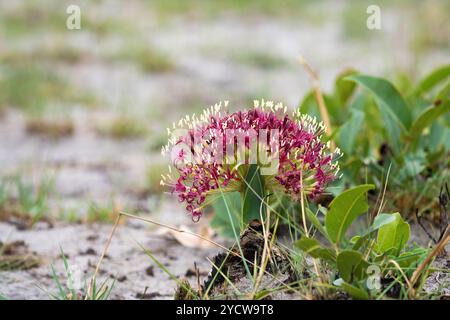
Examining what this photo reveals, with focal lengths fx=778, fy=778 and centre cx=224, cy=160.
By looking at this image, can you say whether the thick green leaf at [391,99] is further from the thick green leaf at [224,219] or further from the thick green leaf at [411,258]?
the thick green leaf at [411,258]

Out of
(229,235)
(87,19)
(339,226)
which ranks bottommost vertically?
(229,235)

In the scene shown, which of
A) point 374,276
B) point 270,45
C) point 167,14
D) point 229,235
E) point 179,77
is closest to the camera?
point 374,276

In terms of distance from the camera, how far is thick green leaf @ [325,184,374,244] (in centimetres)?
192

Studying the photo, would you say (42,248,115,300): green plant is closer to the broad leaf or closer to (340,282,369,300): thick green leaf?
(340,282,369,300): thick green leaf

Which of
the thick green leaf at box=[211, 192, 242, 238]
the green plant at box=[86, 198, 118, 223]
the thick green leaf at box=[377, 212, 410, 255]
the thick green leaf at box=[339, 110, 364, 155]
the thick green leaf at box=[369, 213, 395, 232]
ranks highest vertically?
the thick green leaf at box=[339, 110, 364, 155]

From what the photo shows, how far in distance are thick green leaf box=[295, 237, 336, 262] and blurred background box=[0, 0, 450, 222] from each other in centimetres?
153

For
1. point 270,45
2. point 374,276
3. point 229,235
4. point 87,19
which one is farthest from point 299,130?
point 87,19

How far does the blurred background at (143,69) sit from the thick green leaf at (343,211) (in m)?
1.52

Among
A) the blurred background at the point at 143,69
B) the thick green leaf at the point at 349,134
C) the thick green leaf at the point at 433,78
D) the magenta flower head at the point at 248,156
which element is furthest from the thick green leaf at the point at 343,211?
the blurred background at the point at 143,69

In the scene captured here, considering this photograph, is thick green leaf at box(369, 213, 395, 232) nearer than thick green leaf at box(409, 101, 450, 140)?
Yes

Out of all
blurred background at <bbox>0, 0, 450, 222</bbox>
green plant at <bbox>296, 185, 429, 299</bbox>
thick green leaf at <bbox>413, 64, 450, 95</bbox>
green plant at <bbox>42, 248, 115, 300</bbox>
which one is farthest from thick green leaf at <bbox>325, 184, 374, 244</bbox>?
blurred background at <bbox>0, 0, 450, 222</bbox>
